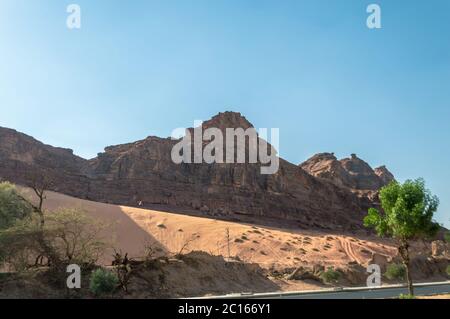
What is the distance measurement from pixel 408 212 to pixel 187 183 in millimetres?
Answer: 94874

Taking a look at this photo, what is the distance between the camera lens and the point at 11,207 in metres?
33.5

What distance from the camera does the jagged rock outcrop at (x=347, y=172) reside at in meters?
150

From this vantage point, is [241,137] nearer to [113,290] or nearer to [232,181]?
[232,181]

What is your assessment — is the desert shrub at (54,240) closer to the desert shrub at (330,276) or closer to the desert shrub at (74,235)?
the desert shrub at (74,235)

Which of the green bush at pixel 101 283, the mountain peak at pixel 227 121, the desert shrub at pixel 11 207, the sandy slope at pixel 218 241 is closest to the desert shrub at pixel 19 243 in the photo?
the desert shrub at pixel 11 207

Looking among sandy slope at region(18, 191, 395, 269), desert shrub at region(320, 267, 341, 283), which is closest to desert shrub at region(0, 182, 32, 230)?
sandy slope at region(18, 191, 395, 269)

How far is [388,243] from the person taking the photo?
88.1 m

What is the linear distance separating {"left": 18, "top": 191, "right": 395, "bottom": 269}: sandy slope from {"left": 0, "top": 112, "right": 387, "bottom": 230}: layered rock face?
83.0 ft

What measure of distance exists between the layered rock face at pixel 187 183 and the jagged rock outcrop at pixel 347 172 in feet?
66.8

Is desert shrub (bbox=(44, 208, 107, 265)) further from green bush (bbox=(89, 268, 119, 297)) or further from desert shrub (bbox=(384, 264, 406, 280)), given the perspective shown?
desert shrub (bbox=(384, 264, 406, 280))

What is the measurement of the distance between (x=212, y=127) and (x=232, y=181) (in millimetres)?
16793

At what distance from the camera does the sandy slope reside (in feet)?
197
